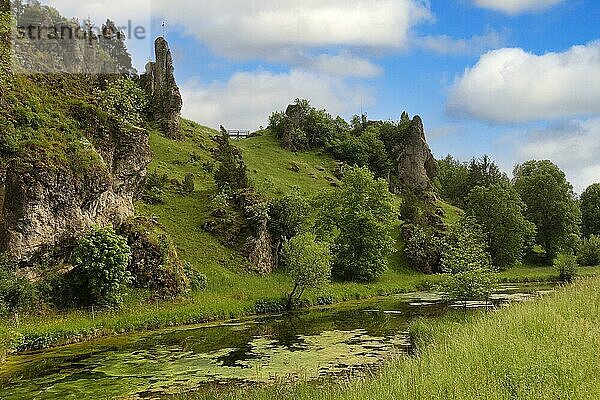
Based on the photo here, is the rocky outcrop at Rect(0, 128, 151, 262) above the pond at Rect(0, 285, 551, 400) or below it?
above

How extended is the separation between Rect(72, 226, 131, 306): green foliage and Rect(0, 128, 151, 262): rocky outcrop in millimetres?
2226

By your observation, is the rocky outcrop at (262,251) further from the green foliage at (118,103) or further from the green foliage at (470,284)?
the green foliage at (470,284)

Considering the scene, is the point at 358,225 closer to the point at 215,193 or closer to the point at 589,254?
the point at 215,193

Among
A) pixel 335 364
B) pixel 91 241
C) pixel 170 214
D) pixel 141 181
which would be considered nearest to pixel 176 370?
pixel 335 364

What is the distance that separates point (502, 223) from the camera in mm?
78375

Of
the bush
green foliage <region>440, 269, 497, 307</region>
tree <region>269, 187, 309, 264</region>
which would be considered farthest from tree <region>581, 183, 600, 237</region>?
the bush

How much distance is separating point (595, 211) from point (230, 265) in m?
92.0

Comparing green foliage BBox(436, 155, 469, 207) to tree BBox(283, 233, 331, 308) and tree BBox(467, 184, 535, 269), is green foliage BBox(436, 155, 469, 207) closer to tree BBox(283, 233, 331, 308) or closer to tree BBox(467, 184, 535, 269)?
tree BBox(467, 184, 535, 269)

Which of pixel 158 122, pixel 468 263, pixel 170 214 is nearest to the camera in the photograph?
pixel 468 263

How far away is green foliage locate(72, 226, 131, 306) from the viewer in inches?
1351

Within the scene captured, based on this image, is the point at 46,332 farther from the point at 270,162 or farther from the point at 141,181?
the point at 270,162

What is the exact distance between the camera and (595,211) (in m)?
111

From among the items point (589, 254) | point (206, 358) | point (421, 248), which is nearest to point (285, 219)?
point (421, 248)

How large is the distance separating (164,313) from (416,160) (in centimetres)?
8724
